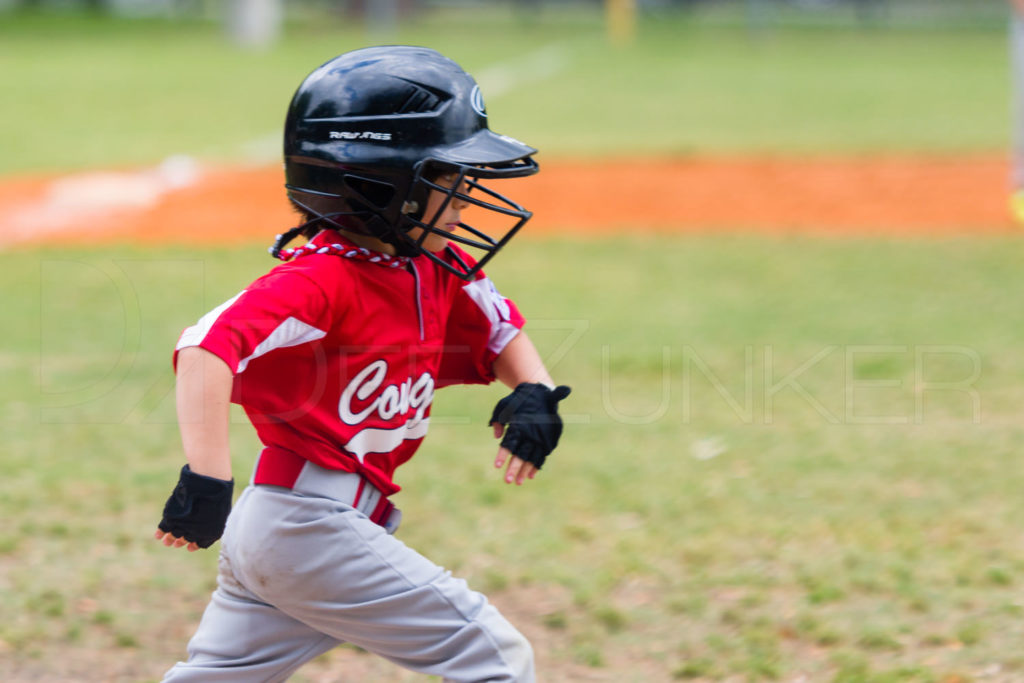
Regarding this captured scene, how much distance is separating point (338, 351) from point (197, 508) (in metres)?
0.39

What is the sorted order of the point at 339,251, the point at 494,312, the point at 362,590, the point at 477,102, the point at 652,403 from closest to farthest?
1. the point at 362,590
2. the point at 339,251
3. the point at 477,102
4. the point at 494,312
5. the point at 652,403

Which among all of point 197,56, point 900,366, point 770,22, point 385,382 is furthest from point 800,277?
point 770,22

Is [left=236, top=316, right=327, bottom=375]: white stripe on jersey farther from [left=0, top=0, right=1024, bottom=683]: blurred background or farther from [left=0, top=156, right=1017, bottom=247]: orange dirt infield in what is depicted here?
[left=0, top=156, right=1017, bottom=247]: orange dirt infield

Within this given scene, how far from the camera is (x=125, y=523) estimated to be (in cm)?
418

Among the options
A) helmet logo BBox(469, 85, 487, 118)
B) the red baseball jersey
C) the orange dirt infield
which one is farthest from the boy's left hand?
the orange dirt infield

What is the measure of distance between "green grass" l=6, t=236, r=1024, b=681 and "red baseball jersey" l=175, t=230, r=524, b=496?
1.09 m

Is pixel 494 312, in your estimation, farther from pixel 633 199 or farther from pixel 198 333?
pixel 633 199

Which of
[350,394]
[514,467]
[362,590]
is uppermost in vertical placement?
[350,394]

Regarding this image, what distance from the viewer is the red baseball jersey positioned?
221 centimetres

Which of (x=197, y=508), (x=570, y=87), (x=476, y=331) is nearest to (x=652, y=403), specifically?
(x=476, y=331)

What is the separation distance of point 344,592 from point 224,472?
313mm

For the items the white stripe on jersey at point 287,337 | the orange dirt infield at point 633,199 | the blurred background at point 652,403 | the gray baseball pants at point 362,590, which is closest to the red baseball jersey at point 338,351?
the white stripe on jersey at point 287,337

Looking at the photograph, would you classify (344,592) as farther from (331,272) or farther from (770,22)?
(770,22)

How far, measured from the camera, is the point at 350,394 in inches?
93.0
